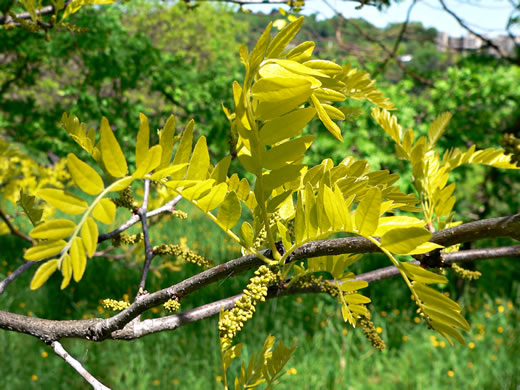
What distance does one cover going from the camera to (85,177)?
14.7 inches

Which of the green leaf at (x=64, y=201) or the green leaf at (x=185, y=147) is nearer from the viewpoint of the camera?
the green leaf at (x=64, y=201)

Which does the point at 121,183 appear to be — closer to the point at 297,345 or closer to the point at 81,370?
the point at 81,370

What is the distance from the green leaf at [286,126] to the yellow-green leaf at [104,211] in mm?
173

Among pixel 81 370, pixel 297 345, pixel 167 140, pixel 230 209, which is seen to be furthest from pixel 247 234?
pixel 297 345

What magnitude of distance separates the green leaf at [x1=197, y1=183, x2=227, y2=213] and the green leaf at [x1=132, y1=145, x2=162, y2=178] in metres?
0.07

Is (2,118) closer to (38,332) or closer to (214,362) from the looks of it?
(214,362)

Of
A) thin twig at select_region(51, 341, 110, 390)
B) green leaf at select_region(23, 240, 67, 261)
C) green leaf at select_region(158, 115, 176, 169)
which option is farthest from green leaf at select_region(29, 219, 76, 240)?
thin twig at select_region(51, 341, 110, 390)

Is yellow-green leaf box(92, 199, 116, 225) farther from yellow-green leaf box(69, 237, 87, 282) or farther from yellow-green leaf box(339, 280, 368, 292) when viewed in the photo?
yellow-green leaf box(339, 280, 368, 292)

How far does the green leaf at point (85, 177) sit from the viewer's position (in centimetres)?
36

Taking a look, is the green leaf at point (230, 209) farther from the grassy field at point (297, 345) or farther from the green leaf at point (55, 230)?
the grassy field at point (297, 345)

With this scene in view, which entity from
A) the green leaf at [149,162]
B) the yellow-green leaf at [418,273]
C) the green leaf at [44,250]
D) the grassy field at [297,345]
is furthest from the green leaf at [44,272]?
the grassy field at [297,345]

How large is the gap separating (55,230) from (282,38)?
0.96 feet

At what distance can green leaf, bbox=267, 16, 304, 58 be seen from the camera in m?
0.41

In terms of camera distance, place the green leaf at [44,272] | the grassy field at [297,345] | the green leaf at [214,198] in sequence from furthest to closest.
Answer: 1. the grassy field at [297,345]
2. the green leaf at [214,198]
3. the green leaf at [44,272]
